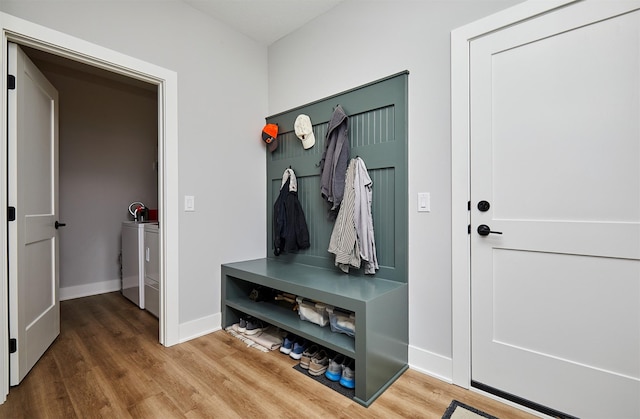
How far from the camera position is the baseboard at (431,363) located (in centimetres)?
171

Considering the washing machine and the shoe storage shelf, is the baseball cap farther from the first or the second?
the washing machine

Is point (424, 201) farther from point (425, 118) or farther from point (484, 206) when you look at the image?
point (425, 118)

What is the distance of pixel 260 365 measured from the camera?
1898mm

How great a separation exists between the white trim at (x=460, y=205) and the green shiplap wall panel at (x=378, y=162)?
0.30 metres

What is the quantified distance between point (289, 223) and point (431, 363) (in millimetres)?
1428

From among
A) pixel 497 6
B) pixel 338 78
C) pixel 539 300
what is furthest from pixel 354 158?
pixel 539 300

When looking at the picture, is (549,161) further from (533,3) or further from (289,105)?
(289,105)

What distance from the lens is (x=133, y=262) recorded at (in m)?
3.12

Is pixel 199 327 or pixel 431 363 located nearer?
pixel 431 363

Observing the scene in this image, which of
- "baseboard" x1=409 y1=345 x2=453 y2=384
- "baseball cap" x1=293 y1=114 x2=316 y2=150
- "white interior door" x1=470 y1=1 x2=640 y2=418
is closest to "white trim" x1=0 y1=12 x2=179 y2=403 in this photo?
"baseball cap" x1=293 y1=114 x2=316 y2=150

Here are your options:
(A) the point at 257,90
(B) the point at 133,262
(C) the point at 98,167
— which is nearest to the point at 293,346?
(B) the point at 133,262

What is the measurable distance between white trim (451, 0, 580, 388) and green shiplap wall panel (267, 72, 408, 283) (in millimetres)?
299

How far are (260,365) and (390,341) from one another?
33.9 inches

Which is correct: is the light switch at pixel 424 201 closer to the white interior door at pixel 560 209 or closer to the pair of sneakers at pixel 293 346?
the white interior door at pixel 560 209
